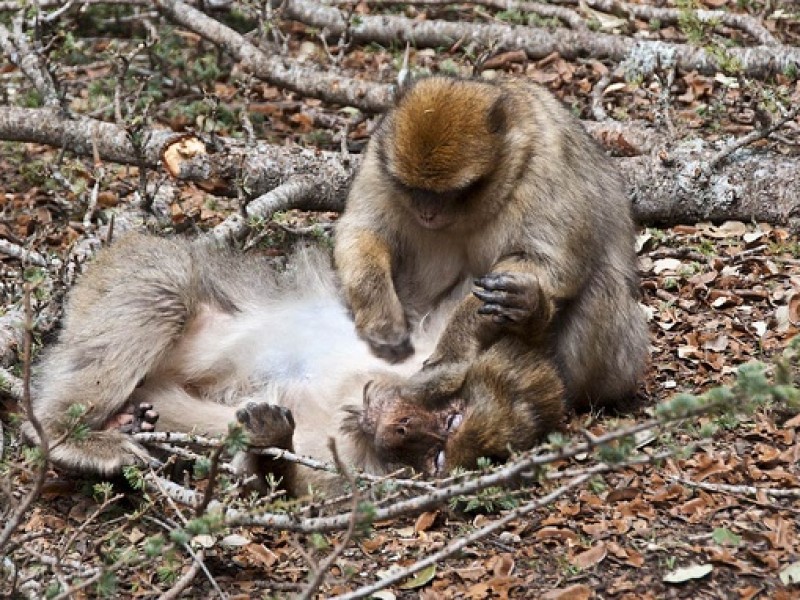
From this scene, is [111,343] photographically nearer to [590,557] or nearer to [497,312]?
[497,312]

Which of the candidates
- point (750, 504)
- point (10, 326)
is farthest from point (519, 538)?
point (10, 326)

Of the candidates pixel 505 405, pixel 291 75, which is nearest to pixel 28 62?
pixel 291 75

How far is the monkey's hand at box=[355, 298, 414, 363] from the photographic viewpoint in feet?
20.1

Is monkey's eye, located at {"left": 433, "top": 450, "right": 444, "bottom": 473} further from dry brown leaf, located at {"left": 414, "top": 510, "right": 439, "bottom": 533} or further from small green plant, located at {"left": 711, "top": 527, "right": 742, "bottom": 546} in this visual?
small green plant, located at {"left": 711, "top": 527, "right": 742, "bottom": 546}

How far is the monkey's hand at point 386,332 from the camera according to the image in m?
6.12

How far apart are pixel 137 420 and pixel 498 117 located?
2.21 meters

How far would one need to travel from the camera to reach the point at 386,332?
612cm

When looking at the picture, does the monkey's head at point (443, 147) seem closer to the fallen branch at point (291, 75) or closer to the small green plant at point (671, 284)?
the small green plant at point (671, 284)

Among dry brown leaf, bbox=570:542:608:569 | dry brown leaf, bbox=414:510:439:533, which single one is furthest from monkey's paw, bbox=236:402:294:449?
dry brown leaf, bbox=570:542:608:569

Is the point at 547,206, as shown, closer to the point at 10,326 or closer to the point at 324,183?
the point at 324,183

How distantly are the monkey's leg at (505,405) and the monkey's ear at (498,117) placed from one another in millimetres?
1000

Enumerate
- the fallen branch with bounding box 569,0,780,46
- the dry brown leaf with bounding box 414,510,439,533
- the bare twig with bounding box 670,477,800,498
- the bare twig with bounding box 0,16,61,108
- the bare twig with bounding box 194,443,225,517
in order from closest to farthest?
the bare twig with bounding box 194,443,225,517, the bare twig with bounding box 670,477,800,498, the dry brown leaf with bounding box 414,510,439,533, the bare twig with bounding box 0,16,61,108, the fallen branch with bounding box 569,0,780,46

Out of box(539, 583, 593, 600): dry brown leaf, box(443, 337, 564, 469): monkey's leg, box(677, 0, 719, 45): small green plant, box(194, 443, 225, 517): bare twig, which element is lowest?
box(539, 583, 593, 600): dry brown leaf

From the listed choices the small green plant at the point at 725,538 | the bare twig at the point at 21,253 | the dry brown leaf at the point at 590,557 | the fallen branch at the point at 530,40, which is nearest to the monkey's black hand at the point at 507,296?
the dry brown leaf at the point at 590,557
